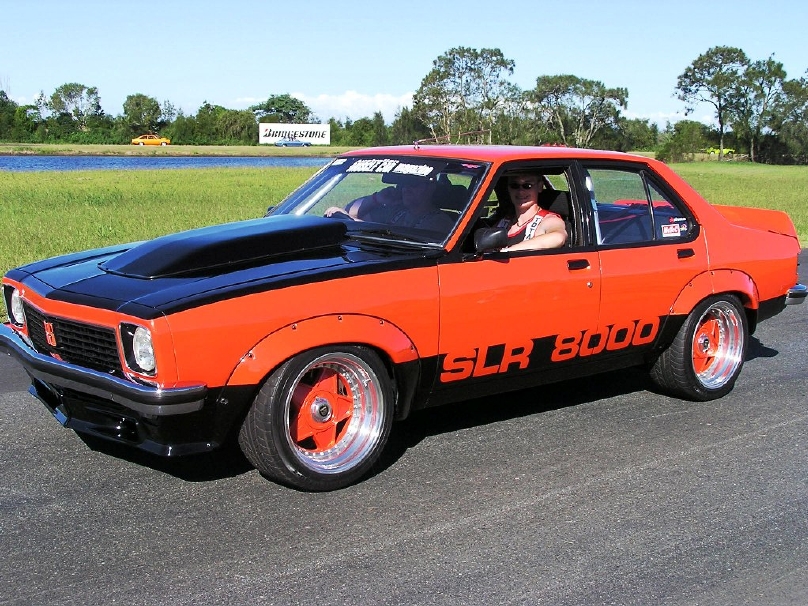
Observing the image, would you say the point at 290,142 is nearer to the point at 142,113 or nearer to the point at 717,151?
the point at 142,113

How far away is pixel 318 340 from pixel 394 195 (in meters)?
1.41

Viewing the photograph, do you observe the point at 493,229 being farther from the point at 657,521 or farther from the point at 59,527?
the point at 59,527

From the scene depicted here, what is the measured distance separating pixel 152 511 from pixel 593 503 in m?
1.97

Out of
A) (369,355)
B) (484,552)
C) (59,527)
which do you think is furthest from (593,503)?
(59,527)

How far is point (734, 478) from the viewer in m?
4.62

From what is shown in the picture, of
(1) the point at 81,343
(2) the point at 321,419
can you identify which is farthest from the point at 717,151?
(1) the point at 81,343

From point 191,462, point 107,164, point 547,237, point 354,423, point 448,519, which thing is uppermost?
point 107,164

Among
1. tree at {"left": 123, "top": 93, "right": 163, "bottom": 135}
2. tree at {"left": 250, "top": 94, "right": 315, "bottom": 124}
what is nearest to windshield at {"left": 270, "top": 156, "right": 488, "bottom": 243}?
tree at {"left": 123, "top": 93, "right": 163, "bottom": 135}

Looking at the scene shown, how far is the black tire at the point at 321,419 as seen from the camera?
4074mm

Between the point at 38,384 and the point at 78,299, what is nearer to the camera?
the point at 78,299

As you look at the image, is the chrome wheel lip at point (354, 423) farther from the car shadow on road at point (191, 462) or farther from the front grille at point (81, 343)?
the front grille at point (81, 343)

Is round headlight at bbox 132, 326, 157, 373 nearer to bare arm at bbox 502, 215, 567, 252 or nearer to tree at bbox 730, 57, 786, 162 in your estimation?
bare arm at bbox 502, 215, 567, 252

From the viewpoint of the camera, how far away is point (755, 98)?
79.9 m

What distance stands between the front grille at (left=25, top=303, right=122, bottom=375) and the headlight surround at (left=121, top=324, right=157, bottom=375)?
80mm
